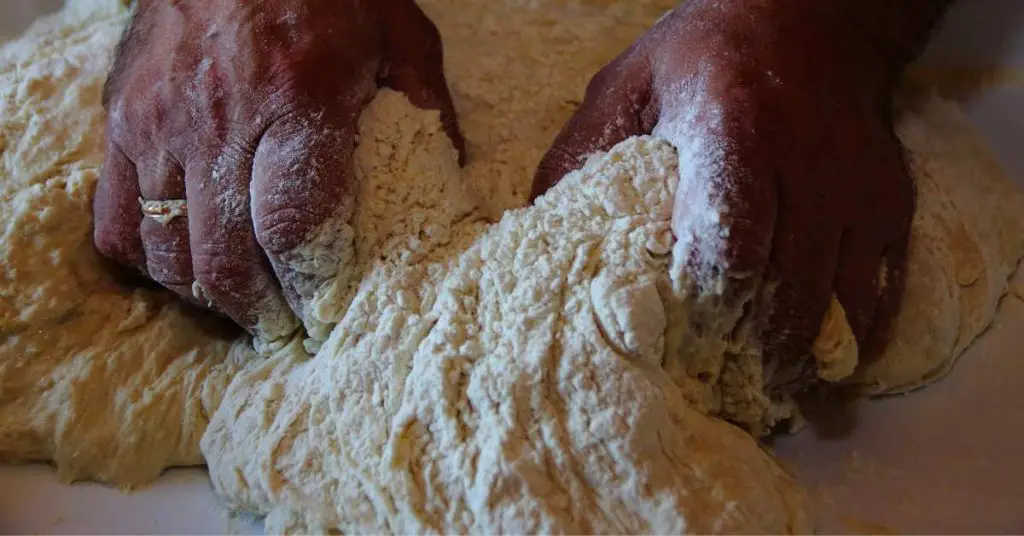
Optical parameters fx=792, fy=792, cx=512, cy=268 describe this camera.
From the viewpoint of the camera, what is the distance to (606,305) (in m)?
0.76

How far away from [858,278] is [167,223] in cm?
81

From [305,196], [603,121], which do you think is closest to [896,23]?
[603,121]

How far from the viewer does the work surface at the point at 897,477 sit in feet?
2.97

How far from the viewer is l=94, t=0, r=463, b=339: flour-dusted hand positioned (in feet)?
2.86

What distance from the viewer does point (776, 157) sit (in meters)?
0.80

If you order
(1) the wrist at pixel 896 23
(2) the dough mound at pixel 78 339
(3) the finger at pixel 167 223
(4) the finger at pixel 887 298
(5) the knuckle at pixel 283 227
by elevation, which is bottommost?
(2) the dough mound at pixel 78 339

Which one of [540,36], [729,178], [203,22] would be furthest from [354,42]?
[729,178]

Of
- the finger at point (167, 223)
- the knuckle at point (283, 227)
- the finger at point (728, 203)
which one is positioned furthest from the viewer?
the finger at point (167, 223)

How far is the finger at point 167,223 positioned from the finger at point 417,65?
0.93 feet

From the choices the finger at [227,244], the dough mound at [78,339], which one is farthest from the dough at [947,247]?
the dough mound at [78,339]

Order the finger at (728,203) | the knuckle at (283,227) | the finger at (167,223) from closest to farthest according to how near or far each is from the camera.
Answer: the finger at (728,203) → the knuckle at (283,227) → the finger at (167,223)

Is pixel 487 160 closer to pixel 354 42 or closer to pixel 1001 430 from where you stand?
pixel 354 42

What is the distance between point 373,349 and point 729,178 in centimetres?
40

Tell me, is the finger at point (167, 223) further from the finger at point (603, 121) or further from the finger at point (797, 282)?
the finger at point (797, 282)
